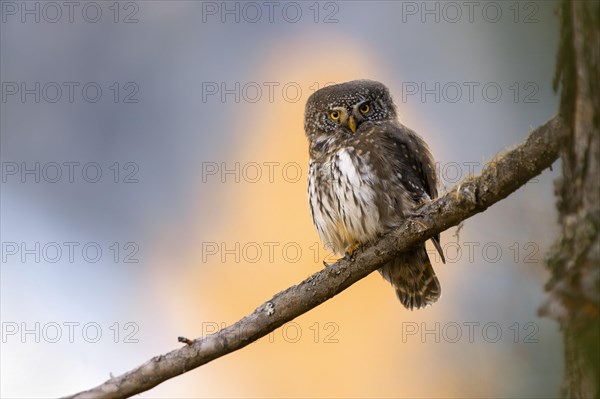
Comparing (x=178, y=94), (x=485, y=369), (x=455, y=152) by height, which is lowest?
(x=485, y=369)

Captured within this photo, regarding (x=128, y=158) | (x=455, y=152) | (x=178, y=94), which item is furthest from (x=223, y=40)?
(x=455, y=152)

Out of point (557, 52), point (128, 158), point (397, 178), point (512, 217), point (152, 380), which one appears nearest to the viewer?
point (557, 52)

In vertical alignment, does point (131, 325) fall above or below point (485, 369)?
above

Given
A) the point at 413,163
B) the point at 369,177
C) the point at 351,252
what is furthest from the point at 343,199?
the point at 351,252

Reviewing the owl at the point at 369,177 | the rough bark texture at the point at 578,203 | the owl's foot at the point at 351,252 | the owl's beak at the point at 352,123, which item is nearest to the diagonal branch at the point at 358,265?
the owl's foot at the point at 351,252

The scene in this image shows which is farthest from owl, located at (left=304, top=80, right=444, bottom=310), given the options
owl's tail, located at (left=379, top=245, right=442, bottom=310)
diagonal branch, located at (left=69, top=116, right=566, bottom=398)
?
diagonal branch, located at (left=69, top=116, right=566, bottom=398)

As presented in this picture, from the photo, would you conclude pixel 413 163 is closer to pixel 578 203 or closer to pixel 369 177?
pixel 369 177

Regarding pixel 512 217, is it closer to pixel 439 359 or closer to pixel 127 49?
pixel 439 359
